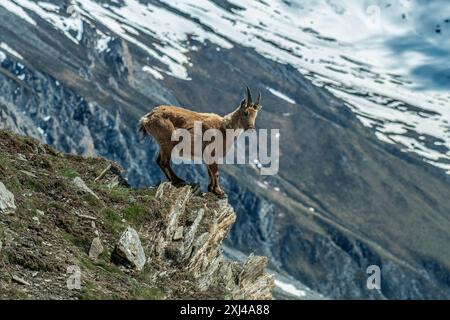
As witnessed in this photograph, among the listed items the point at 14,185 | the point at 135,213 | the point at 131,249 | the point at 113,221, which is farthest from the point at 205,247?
the point at 14,185

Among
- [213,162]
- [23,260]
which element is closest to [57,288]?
[23,260]

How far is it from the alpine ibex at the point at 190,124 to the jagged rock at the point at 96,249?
25.1 ft

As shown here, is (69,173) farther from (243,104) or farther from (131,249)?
(243,104)

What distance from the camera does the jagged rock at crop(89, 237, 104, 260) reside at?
21984mm

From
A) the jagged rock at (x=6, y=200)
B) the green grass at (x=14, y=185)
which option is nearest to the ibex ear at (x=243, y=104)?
the green grass at (x=14, y=185)

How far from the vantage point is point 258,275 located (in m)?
27.1

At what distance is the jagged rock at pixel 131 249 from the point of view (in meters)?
22.1

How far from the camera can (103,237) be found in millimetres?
23078

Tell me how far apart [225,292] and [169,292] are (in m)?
1.59

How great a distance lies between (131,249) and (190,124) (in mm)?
8562

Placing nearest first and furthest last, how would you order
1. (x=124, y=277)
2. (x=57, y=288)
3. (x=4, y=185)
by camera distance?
(x=57, y=288), (x=124, y=277), (x=4, y=185)
